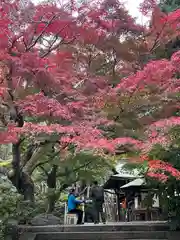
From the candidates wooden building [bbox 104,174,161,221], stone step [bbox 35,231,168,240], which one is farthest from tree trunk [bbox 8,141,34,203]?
wooden building [bbox 104,174,161,221]

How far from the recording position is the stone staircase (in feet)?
29.2

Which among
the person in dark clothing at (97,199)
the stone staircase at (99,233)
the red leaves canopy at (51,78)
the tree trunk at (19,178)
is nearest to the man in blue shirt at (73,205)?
the person in dark clothing at (97,199)

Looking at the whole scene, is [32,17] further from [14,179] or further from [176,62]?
[14,179]

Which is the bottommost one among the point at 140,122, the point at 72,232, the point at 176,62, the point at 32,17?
the point at 72,232

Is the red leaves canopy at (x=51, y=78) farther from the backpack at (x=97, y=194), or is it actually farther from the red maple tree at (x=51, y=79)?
the backpack at (x=97, y=194)

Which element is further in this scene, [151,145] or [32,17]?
[32,17]

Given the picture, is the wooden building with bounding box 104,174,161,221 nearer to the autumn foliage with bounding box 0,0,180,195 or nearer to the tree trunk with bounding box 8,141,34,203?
the tree trunk with bounding box 8,141,34,203

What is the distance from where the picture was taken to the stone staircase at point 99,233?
8.91m

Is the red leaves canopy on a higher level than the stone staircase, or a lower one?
higher

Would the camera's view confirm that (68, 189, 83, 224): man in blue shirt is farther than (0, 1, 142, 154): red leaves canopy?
Yes

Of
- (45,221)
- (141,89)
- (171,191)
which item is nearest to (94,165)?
(45,221)

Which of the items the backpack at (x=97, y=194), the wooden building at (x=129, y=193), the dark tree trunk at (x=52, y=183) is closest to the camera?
the backpack at (x=97, y=194)

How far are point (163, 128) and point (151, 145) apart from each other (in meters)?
0.55

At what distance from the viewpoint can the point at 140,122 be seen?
9328 mm
